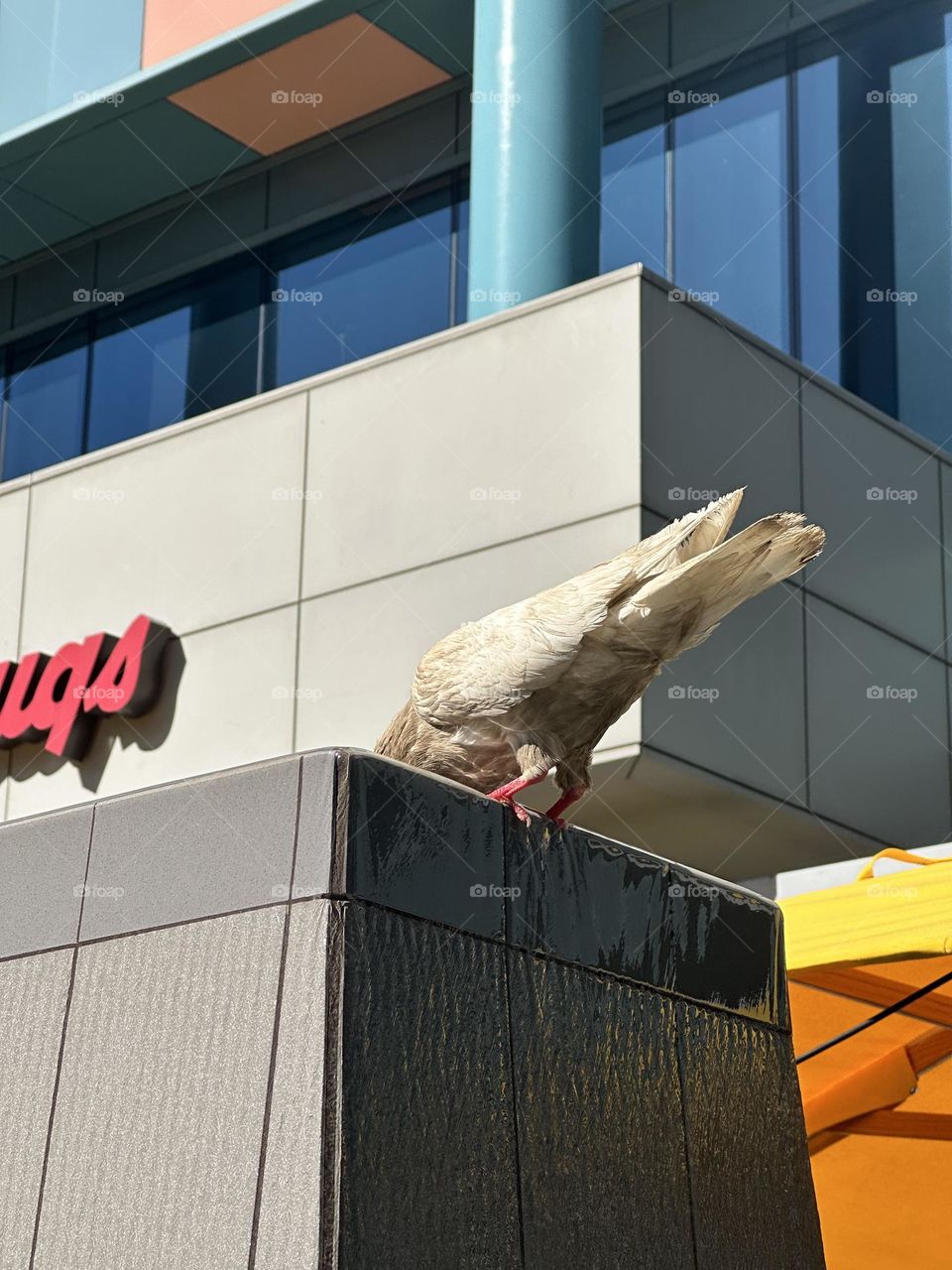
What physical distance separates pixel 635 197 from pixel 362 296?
2843 mm

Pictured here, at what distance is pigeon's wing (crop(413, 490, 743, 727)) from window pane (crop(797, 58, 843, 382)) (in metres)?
10.0

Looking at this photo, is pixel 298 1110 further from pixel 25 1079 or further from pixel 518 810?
pixel 518 810

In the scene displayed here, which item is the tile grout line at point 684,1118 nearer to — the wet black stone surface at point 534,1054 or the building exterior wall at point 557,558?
the wet black stone surface at point 534,1054

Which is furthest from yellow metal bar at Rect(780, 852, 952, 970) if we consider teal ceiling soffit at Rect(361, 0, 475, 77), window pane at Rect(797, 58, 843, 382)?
teal ceiling soffit at Rect(361, 0, 475, 77)

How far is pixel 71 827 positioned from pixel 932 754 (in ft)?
29.5

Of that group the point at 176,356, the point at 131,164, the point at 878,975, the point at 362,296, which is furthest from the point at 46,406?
the point at 878,975

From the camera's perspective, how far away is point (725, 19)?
1573 cm

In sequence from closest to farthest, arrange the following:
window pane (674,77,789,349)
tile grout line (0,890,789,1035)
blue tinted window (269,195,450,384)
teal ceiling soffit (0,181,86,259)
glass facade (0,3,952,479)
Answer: tile grout line (0,890,789,1035) → glass facade (0,3,952,479) → window pane (674,77,789,349) → blue tinted window (269,195,450,384) → teal ceiling soffit (0,181,86,259)

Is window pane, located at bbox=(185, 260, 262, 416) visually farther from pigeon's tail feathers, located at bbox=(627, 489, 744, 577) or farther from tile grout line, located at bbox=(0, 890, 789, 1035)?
tile grout line, located at bbox=(0, 890, 789, 1035)

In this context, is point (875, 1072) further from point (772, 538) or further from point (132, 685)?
point (132, 685)

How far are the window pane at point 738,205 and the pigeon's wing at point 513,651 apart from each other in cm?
1006

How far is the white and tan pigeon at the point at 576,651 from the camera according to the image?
4.62 m

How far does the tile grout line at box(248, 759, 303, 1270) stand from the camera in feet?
11.4

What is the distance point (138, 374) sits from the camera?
708 inches
